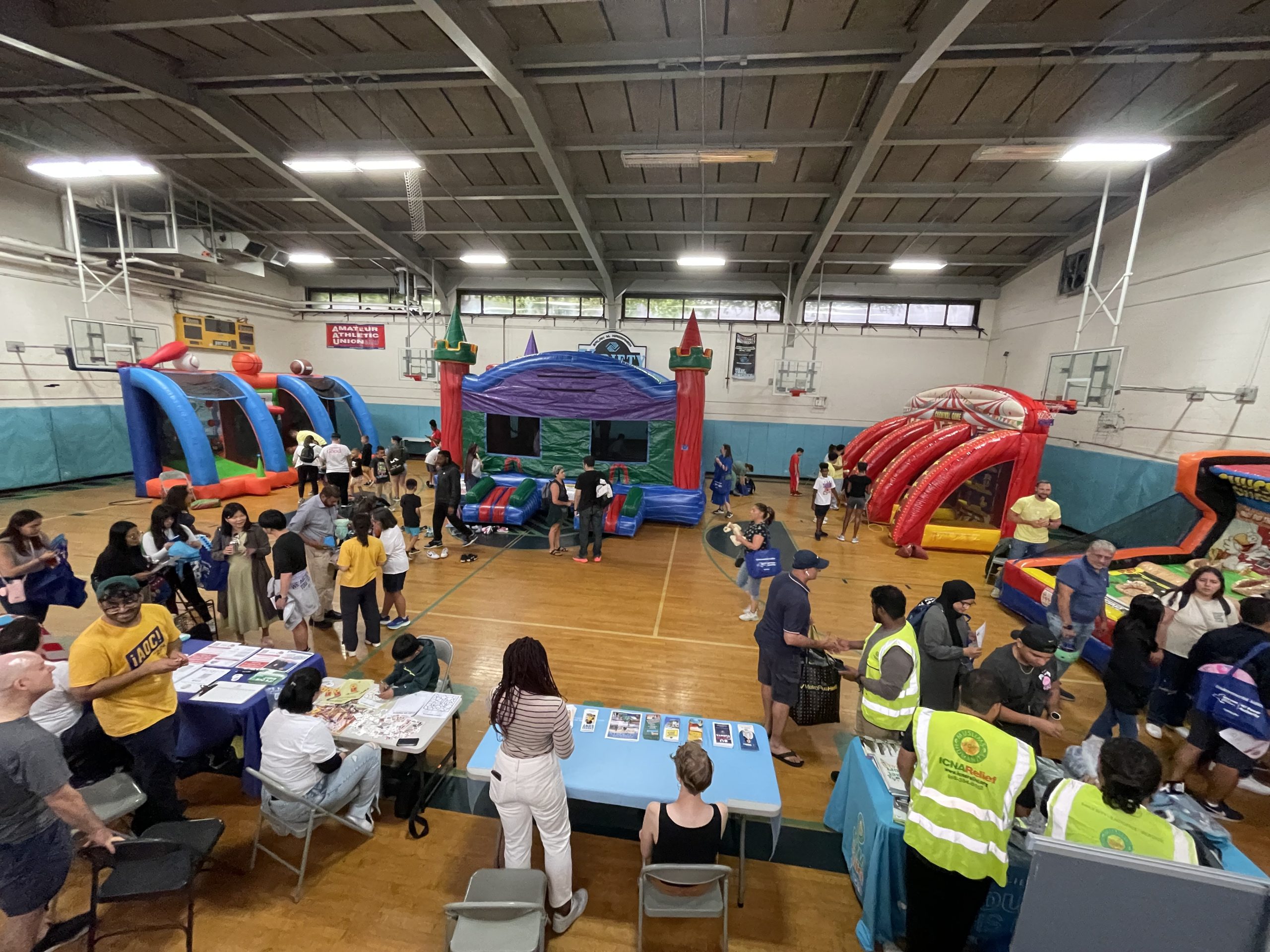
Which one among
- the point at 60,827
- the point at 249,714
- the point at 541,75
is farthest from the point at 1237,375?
the point at 60,827

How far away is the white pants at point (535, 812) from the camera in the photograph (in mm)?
2273

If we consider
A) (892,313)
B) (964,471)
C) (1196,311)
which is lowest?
(964,471)

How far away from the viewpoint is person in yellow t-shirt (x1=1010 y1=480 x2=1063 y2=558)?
6.09 m

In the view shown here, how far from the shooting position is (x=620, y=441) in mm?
10289

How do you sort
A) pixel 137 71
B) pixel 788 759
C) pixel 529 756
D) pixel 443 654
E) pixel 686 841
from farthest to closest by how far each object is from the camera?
pixel 137 71 < pixel 443 654 < pixel 788 759 < pixel 529 756 < pixel 686 841

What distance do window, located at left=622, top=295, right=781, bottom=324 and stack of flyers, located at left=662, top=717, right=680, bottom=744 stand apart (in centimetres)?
1301

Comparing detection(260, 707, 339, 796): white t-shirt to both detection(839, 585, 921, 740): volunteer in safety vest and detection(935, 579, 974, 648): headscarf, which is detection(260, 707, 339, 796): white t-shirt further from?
detection(935, 579, 974, 648): headscarf

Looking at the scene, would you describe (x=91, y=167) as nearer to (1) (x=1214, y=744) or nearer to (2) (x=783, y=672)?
(2) (x=783, y=672)

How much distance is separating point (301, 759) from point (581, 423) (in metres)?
7.91

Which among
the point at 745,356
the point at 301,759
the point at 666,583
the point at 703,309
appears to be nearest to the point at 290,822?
the point at 301,759

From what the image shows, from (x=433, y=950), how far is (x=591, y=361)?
8.59 metres

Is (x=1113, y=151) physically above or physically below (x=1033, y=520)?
above

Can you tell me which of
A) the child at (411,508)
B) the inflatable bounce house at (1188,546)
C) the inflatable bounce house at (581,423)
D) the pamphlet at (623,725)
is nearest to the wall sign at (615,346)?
the inflatable bounce house at (581,423)

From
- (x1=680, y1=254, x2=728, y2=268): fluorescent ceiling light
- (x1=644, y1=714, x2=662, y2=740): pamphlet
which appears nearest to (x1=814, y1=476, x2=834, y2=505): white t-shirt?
(x1=680, y1=254, x2=728, y2=268): fluorescent ceiling light
